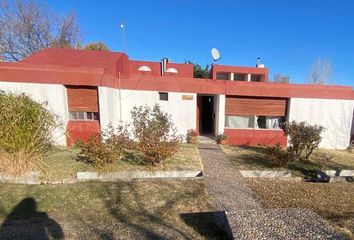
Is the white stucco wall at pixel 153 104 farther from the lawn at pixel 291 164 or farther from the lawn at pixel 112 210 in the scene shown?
the lawn at pixel 112 210

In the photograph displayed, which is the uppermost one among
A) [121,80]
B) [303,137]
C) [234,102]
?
[121,80]

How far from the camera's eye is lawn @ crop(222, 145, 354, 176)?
870cm

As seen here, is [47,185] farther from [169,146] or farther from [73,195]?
[169,146]

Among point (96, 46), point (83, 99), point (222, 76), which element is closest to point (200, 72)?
point (222, 76)

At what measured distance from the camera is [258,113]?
41.4 feet

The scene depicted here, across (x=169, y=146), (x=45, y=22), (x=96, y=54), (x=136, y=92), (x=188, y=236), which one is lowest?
(x=188, y=236)

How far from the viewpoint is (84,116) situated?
1080cm

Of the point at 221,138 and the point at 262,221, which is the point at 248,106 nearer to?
the point at 221,138

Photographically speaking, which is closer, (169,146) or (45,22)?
(169,146)

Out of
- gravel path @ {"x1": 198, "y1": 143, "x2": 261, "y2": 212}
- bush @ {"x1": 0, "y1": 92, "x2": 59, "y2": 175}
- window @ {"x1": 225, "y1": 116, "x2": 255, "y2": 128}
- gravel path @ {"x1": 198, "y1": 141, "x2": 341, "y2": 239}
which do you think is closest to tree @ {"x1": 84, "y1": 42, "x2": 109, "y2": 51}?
window @ {"x1": 225, "y1": 116, "x2": 255, "y2": 128}

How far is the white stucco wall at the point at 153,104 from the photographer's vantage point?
1155 centimetres

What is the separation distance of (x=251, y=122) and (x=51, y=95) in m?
10.5

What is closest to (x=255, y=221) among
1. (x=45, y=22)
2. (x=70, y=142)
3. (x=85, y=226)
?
(x=85, y=226)

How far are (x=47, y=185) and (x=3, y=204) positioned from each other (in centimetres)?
118
